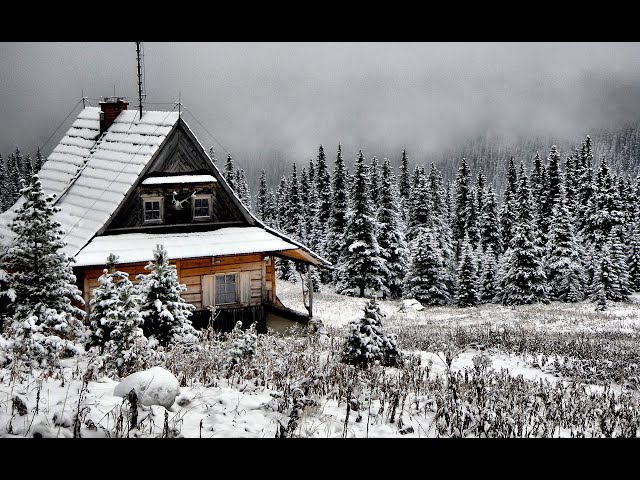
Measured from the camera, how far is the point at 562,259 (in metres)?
51.7

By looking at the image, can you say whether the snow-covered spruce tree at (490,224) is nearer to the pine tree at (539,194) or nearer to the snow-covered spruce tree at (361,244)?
the pine tree at (539,194)

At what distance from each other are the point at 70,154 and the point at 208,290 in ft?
35.7

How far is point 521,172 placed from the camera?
6009 centimetres

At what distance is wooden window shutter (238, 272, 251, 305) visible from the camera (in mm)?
20547

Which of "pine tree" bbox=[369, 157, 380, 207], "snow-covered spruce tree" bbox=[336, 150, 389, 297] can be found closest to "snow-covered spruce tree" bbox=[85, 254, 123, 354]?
"snow-covered spruce tree" bbox=[336, 150, 389, 297]

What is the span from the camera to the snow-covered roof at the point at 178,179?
1995 centimetres

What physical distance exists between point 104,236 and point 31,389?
1350 cm

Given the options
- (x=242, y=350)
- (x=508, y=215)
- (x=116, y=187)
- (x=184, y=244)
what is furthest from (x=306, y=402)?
(x=508, y=215)

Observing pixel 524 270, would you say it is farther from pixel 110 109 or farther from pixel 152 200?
pixel 152 200

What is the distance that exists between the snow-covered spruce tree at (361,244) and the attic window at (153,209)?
3175cm

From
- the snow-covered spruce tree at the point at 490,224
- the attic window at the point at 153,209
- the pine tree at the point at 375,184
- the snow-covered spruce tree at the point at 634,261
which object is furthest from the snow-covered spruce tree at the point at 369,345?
the snow-covered spruce tree at the point at 490,224

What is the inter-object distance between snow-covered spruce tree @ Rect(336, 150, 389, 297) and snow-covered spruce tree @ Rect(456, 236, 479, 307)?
22.5 ft

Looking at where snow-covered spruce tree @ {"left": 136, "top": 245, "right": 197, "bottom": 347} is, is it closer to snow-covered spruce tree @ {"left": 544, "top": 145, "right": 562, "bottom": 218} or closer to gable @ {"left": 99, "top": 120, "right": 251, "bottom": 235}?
gable @ {"left": 99, "top": 120, "right": 251, "bottom": 235}
